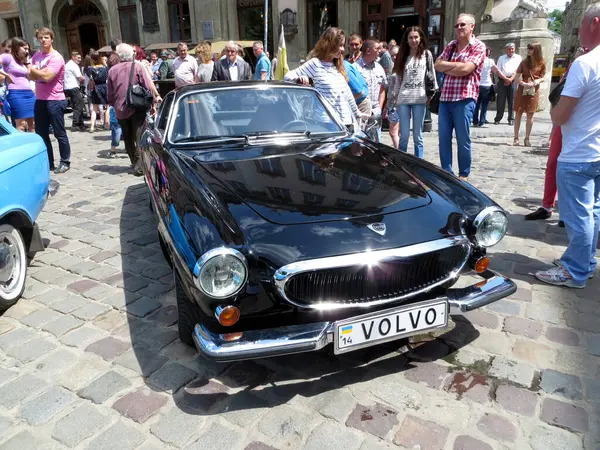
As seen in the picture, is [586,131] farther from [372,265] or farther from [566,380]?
[372,265]

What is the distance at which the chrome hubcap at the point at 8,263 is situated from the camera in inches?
131

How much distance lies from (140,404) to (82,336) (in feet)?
2.79

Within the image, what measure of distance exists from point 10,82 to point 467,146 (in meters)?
6.40

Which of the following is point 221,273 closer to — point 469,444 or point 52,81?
point 469,444

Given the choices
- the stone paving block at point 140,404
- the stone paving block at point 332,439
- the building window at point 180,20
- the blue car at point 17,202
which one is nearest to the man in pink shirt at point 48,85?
the blue car at point 17,202

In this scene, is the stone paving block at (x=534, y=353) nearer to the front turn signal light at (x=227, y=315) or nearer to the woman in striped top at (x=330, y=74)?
the front turn signal light at (x=227, y=315)

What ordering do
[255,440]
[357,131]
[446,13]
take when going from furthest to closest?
[446,13]
[357,131]
[255,440]

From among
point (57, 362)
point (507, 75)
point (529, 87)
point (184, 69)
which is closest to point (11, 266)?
point (57, 362)

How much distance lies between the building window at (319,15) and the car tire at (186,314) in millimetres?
18177

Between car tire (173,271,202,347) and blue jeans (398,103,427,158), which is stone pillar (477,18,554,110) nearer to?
blue jeans (398,103,427,158)

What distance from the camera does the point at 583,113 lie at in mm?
Answer: 3201

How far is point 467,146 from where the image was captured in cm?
566

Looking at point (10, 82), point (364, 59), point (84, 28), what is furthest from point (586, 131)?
point (84, 28)

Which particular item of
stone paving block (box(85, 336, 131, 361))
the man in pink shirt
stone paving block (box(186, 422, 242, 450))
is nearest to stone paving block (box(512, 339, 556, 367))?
stone paving block (box(186, 422, 242, 450))
